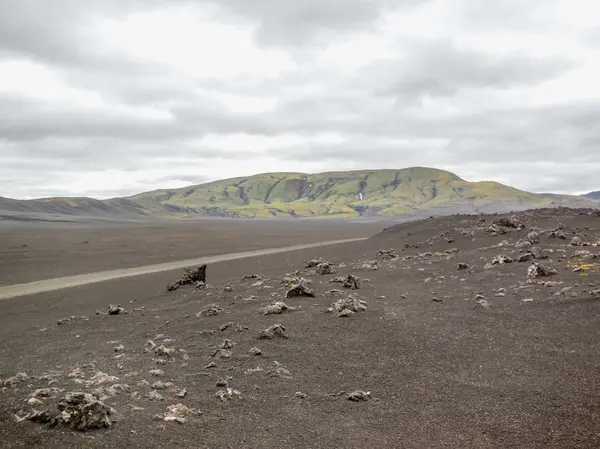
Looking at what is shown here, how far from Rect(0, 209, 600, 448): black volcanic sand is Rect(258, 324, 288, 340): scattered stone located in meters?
0.20

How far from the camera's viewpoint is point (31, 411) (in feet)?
20.6

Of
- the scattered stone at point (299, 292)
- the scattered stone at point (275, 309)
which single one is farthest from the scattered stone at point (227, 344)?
the scattered stone at point (299, 292)

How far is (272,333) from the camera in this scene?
10531mm

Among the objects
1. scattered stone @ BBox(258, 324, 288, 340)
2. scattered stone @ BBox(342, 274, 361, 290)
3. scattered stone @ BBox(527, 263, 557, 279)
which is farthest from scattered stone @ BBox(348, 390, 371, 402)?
scattered stone @ BBox(527, 263, 557, 279)

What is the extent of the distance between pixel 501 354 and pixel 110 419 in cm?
690

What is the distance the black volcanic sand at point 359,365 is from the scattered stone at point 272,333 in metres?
0.20

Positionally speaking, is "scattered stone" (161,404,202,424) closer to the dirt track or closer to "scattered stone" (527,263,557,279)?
"scattered stone" (527,263,557,279)

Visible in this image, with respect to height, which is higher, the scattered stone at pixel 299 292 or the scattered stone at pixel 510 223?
the scattered stone at pixel 510 223

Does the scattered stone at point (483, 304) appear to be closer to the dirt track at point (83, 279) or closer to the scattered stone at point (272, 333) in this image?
the scattered stone at point (272, 333)

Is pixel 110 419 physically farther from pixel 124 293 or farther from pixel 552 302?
pixel 124 293

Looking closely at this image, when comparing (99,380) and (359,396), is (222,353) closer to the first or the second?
(99,380)

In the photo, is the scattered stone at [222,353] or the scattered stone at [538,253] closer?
the scattered stone at [222,353]

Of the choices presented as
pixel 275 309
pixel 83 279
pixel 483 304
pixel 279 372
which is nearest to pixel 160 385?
pixel 279 372

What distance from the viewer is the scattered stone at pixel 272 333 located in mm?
10469
